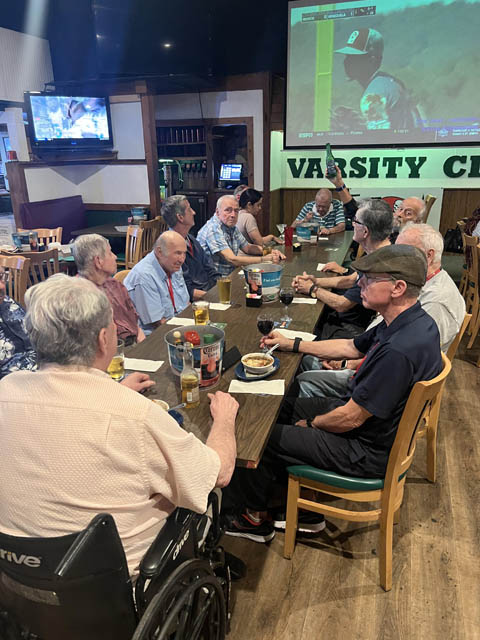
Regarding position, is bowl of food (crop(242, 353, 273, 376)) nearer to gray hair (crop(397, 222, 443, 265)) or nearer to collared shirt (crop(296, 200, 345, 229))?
gray hair (crop(397, 222, 443, 265))

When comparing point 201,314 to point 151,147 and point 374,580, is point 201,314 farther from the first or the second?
point 151,147

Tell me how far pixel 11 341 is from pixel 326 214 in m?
4.14

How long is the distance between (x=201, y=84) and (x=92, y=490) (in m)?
7.22

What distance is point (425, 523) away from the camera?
2.22 metres

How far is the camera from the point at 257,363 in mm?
1904

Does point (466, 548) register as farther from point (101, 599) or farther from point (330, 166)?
point (330, 166)

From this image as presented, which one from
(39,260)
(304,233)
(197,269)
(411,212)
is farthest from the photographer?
(304,233)

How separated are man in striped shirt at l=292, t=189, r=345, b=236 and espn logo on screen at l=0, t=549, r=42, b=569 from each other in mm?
4836

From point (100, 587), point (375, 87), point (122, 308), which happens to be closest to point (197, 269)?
point (122, 308)

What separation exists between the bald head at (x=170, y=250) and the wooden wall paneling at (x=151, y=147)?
145 inches

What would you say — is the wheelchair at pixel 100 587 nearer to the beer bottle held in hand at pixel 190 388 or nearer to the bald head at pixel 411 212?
the beer bottle held in hand at pixel 190 388

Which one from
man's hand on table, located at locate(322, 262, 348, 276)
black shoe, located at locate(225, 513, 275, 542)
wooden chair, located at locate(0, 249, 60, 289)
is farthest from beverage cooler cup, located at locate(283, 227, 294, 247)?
black shoe, located at locate(225, 513, 275, 542)

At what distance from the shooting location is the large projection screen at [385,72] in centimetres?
511

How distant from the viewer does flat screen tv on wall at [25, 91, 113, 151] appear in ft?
19.3
